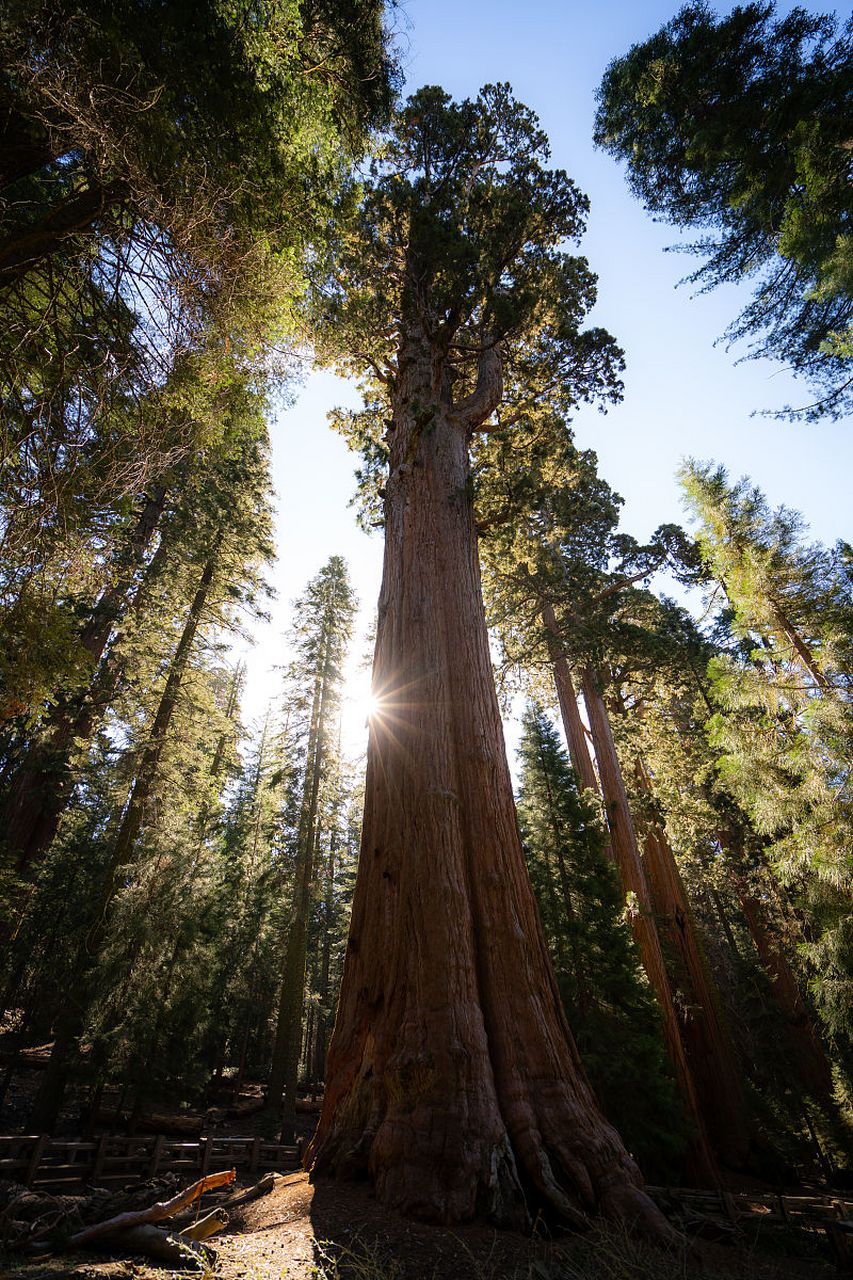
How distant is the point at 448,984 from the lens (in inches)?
139

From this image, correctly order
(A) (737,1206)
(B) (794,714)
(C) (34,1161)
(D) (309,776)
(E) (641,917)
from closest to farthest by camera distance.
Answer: (A) (737,1206) → (C) (34,1161) → (B) (794,714) → (E) (641,917) → (D) (309,776)

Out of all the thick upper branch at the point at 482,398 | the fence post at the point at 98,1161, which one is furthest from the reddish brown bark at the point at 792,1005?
the fence post at the point at 98,1161

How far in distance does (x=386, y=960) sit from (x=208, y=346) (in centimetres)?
619

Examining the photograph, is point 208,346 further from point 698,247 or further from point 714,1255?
point 714,1255

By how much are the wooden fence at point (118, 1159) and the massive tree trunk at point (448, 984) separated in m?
6.36

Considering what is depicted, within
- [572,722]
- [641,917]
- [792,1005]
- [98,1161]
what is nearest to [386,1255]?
→ [98,1161]

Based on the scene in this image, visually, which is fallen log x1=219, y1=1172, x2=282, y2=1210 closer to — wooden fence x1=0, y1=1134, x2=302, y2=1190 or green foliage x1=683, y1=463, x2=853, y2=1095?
wooden fence x1=0, y1=1134, x2=302, y2=1190

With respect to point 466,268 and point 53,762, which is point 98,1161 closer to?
point 53,762

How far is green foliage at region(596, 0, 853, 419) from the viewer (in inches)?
222

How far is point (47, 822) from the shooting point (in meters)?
13.2

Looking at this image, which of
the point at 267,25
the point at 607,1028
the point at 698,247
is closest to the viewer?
the point at 267,25

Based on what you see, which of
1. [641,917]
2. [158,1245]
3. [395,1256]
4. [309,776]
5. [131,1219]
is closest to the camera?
[395,1256]

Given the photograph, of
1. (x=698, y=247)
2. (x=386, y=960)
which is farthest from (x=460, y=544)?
(x=698, y=247)

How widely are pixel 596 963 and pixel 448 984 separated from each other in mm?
7526
